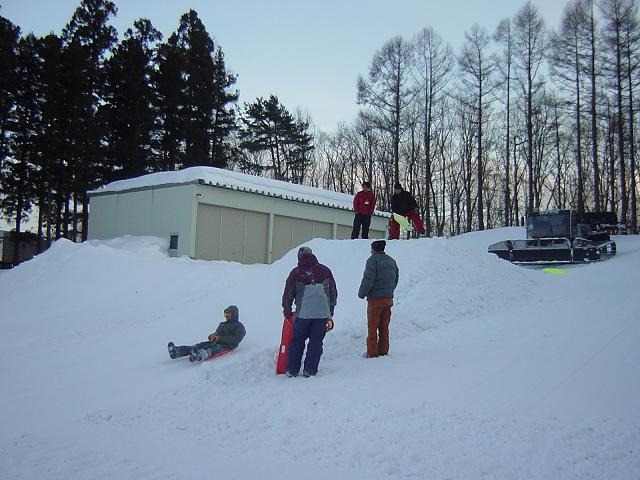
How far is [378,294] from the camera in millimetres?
8461

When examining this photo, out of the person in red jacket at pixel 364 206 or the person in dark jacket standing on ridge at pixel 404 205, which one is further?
the person in red jacket at pixel 364 206

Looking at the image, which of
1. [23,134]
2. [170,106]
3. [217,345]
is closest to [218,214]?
[217,345]

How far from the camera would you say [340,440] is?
515 cm

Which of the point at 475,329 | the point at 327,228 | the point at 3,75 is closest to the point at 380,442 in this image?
the point at 475,329

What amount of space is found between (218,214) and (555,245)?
13.4 m

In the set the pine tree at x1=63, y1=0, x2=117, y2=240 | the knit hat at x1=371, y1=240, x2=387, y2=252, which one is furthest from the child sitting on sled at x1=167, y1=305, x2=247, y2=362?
the pine tree at x1=63, y1=0, x2=117, y2=240

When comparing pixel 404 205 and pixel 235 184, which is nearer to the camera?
pixel 404 205

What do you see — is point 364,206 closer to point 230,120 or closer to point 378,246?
point 378,246

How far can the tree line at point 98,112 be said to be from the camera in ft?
102

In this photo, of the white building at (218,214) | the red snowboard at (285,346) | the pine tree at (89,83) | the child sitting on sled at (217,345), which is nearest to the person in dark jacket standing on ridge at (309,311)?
the red snowboard at (285,346)

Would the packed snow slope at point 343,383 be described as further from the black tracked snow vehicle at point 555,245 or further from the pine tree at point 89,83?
the pine tree at point 89,83

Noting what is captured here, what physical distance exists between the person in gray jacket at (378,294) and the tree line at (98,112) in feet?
89.4

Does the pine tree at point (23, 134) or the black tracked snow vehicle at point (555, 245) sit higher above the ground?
the pine tree at point (23, 134)

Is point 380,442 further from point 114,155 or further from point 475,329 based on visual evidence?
point 114,155
